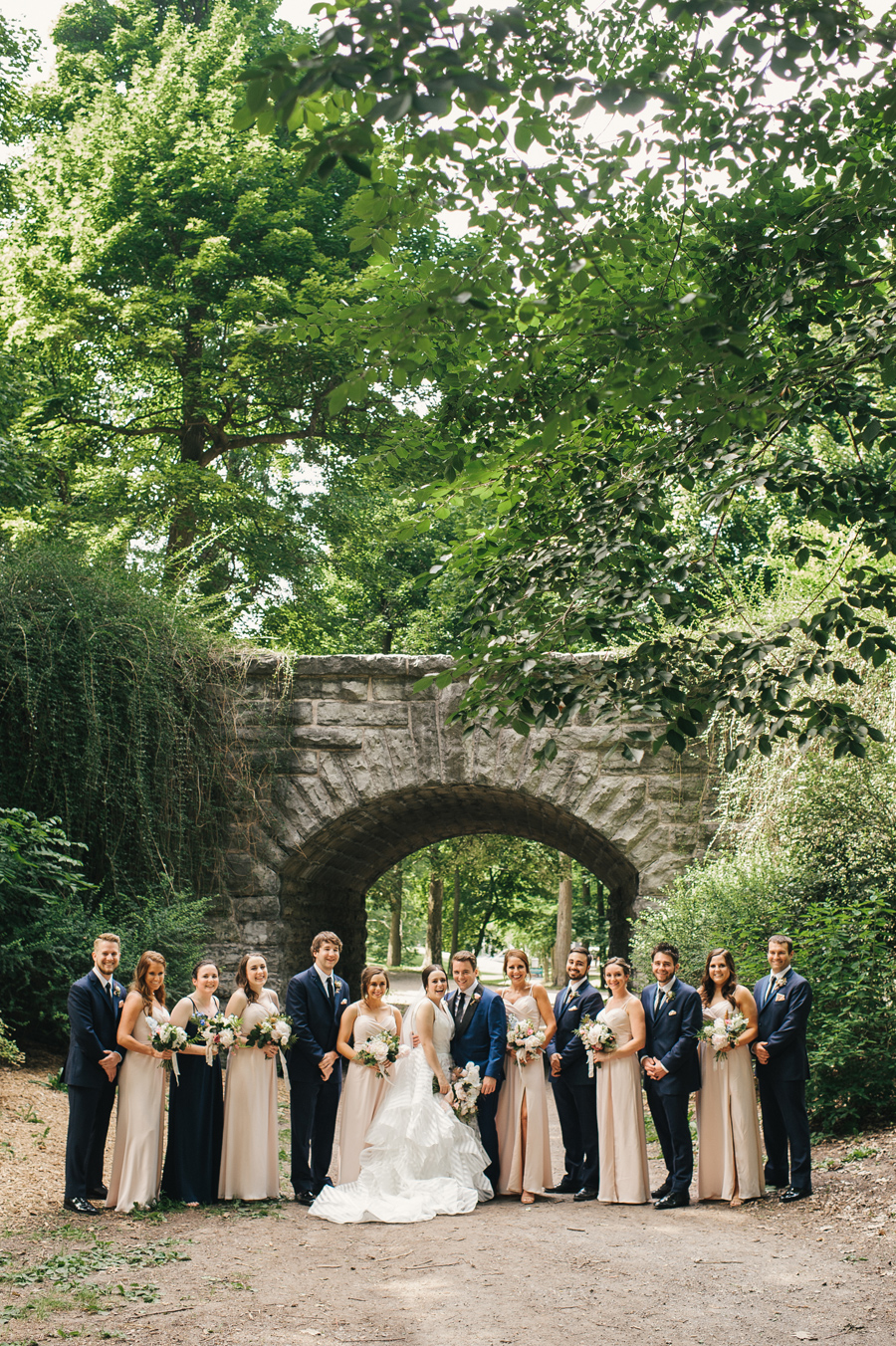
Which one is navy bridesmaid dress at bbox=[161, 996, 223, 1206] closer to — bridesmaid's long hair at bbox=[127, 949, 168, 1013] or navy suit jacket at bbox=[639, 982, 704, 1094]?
bridesmaid's long hair at bbox=[127, 949, 168, 1013]

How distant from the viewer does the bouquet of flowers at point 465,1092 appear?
20.3 ft

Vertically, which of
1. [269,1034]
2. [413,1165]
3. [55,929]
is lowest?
[413,1165]

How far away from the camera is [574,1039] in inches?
260

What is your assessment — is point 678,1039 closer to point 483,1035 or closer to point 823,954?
point 483,1035

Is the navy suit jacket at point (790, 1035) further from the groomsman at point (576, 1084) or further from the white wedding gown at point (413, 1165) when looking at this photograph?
the white wedding gown at point (413, 1165)

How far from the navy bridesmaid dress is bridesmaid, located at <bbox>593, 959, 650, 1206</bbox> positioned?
2149 mm

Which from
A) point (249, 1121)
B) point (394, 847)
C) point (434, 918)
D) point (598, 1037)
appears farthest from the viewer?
point (434, 918)

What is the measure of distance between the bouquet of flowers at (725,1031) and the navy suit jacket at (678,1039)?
0.08 meters

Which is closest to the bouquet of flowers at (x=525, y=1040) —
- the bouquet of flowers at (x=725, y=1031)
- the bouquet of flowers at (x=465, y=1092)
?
the bouquet of flowers at (x=465, y=1092)

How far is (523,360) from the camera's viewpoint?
187 inches

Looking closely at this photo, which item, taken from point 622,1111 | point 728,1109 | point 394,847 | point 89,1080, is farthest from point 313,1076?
point 394,847

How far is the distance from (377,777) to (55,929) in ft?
9.69

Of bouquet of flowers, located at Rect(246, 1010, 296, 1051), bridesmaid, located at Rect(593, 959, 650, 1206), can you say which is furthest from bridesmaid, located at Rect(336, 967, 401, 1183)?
bridesmaid, located at Rect(593, 959, 650, 1206)

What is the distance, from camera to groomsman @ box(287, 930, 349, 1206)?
6.32 m
